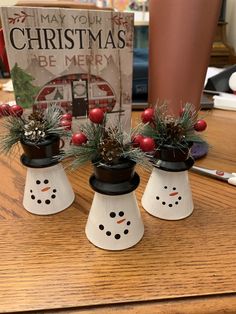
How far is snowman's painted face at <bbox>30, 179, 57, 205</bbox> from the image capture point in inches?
16.7

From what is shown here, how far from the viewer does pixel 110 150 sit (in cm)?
34

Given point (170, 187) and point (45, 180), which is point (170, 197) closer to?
point (170, 187)

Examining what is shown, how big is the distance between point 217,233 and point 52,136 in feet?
0.83

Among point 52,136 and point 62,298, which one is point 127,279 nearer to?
point 62,298

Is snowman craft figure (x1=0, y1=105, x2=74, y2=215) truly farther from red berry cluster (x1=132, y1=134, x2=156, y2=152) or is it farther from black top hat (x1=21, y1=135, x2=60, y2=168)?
red berry cluster (x1=132, y1=134, x2=156, y2=152)

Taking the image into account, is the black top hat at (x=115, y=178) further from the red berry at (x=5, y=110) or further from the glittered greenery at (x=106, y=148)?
the red berry at (x=5, y=110)

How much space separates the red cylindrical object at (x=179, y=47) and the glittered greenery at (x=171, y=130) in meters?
0.19

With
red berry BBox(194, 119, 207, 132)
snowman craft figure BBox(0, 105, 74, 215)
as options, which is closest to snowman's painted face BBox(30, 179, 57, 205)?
snowman craft figure BBox(0, 105, 74, 215)

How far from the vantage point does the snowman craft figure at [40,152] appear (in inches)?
16.0

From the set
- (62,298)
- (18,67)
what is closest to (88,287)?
(62,298)

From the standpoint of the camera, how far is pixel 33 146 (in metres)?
0.40

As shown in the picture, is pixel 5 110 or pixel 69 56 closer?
pixel 5 110

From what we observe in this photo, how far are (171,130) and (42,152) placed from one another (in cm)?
17

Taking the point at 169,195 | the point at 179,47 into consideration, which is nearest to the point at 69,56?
the point at 179,47
